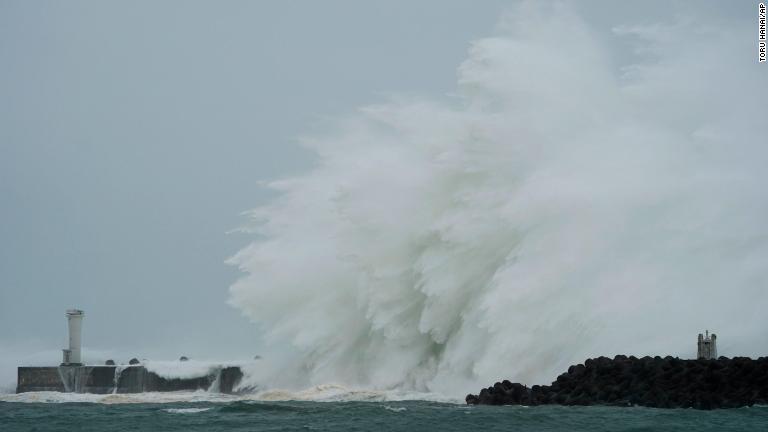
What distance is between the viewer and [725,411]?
23562mm

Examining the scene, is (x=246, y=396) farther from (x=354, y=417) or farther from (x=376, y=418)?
(x=376, y=418)

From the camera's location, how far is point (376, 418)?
947 inches

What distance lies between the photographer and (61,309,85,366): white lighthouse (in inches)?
1401

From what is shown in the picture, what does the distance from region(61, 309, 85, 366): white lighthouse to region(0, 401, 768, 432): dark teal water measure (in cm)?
691

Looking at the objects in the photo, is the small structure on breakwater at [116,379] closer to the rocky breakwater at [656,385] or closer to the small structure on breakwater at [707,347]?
the rocky breakwater at [656,385]

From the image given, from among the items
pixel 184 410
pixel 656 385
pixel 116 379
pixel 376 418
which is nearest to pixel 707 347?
pixel 656 385

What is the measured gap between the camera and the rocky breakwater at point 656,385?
79.7 ft

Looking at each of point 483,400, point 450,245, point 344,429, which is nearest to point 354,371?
point 450,245

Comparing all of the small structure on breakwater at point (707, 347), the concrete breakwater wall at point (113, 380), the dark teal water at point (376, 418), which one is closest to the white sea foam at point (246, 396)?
the concrete breakwater wall at point (113, 380)

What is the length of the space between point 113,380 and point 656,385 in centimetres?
1547

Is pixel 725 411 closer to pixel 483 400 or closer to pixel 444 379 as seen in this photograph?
pixel 483 400

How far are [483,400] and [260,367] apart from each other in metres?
9.68

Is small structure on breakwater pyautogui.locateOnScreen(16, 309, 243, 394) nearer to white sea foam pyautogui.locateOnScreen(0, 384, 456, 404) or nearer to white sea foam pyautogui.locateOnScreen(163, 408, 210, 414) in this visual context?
white sea foam pyautogui.locateOnScreen(0, 384, 456, 404)

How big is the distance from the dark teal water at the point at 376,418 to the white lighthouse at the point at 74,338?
22.7 ft
